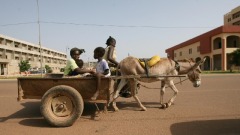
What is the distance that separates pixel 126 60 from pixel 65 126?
261 cm

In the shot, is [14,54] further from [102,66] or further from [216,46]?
[102,66]

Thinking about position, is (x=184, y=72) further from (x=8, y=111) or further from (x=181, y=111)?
(x=8, y=111)

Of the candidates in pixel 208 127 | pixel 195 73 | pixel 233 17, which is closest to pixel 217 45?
pixel 233 17

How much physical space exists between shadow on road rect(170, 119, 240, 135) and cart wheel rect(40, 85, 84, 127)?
80.8 inches

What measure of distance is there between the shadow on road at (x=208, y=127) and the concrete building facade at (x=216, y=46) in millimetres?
36433

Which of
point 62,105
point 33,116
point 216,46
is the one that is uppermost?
point 216,46

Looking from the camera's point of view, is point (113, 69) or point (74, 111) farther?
point (113, 69)

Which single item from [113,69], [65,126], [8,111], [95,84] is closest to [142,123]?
[95,84]

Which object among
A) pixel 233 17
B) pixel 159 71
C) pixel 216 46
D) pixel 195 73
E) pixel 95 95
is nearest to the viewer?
pixel 95 95

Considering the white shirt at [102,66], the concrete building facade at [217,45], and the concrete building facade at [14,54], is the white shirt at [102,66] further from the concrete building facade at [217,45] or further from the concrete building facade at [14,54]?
the concrete building facade at [14,54]

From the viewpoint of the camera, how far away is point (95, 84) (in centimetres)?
497

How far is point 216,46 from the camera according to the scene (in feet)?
139

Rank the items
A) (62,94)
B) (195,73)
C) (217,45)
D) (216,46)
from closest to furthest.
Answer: (62,94) → (195,73) → (216,46) → (217,45)

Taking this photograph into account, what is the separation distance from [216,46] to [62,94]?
4270cm
